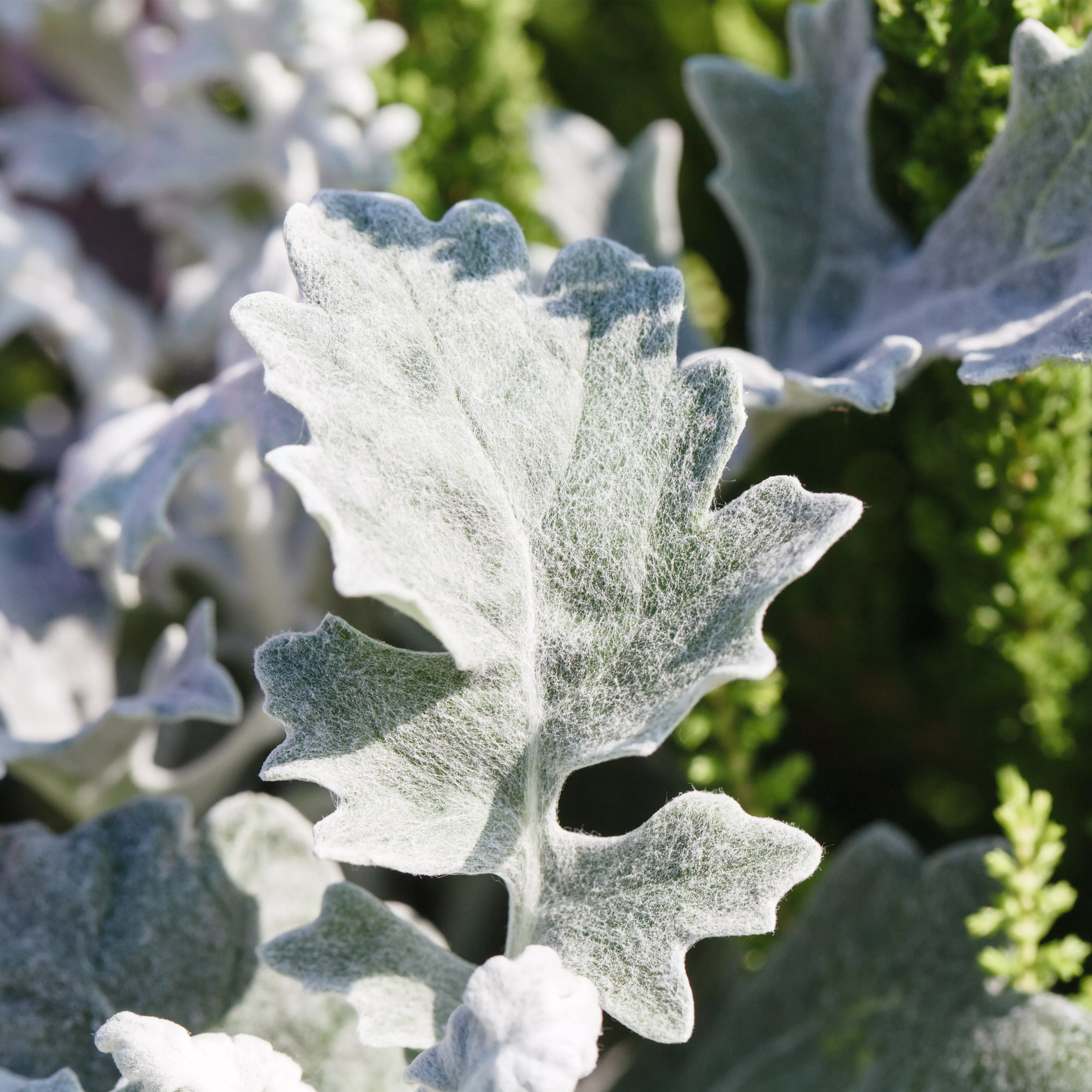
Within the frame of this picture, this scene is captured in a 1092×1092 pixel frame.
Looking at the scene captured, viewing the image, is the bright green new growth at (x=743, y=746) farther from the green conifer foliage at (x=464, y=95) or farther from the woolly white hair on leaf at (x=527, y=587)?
the green conifer foliage at (x=464, y=95)

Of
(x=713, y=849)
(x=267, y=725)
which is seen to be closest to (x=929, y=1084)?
(x=713, y=849)

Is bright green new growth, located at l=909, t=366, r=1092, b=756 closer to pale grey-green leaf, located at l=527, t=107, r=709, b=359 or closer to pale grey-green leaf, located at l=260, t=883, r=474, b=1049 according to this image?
pale grey-green leaf, located at l=527, t=107, r=709, b=359

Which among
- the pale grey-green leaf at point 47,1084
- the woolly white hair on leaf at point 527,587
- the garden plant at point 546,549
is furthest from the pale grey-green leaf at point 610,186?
the pale grey-green leaf at point 47,1084

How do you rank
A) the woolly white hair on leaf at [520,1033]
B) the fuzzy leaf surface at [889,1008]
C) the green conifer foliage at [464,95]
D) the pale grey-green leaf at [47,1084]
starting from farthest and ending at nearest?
the green conifer foliage at [464,95] → the fuzzy leaf surface at [889,1008] → the pale grey-green leaf at [47,1084] → the woolly white hair on leaf at [520,1033]

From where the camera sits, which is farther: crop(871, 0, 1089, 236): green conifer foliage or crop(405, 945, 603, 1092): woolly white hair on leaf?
crop(871, 0, 1089, 236): green conifer foliage

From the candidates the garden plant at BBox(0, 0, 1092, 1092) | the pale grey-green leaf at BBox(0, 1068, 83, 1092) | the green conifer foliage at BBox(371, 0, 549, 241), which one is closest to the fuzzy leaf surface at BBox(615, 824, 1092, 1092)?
the garden plant at BBox(0, 0, 1092, 1092)

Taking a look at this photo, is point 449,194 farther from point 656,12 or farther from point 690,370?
point 690,370
